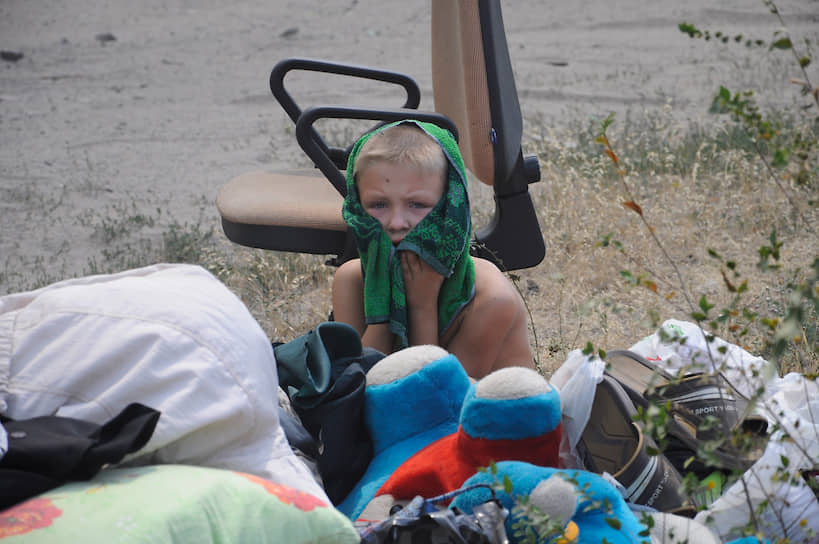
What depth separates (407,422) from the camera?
1.79m

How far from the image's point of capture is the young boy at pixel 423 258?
2.28 metres

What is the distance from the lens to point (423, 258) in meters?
2.27

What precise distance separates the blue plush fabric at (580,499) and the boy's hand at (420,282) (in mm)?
895

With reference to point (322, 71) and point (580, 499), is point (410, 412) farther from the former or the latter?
point (322, 71)

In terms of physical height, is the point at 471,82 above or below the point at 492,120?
above

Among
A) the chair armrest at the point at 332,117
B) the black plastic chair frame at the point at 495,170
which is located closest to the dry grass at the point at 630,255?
the black plastic chair frame at the point at 495,170

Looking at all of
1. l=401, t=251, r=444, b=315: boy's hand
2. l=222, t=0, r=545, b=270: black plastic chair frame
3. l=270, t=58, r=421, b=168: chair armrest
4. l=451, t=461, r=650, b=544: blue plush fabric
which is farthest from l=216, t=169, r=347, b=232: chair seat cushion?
l=451, t=461, r=650, b=544: blue plush fabric

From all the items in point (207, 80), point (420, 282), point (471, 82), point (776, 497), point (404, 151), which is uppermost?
point (471, 82)

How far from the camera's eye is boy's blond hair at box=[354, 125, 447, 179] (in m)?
2.28

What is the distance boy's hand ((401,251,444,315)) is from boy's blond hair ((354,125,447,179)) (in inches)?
9.8

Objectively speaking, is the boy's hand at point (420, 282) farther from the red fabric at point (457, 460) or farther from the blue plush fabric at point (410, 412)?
the red fabric at point (457, 460)

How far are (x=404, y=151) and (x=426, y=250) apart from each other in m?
0.28

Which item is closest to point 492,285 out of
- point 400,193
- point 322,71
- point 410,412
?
point 400,193

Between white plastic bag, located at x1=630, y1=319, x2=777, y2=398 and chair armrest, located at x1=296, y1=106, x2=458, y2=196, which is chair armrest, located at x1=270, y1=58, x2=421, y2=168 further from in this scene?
white plastic bag, located at x1=630, y1=319, x2=777, y2=398
